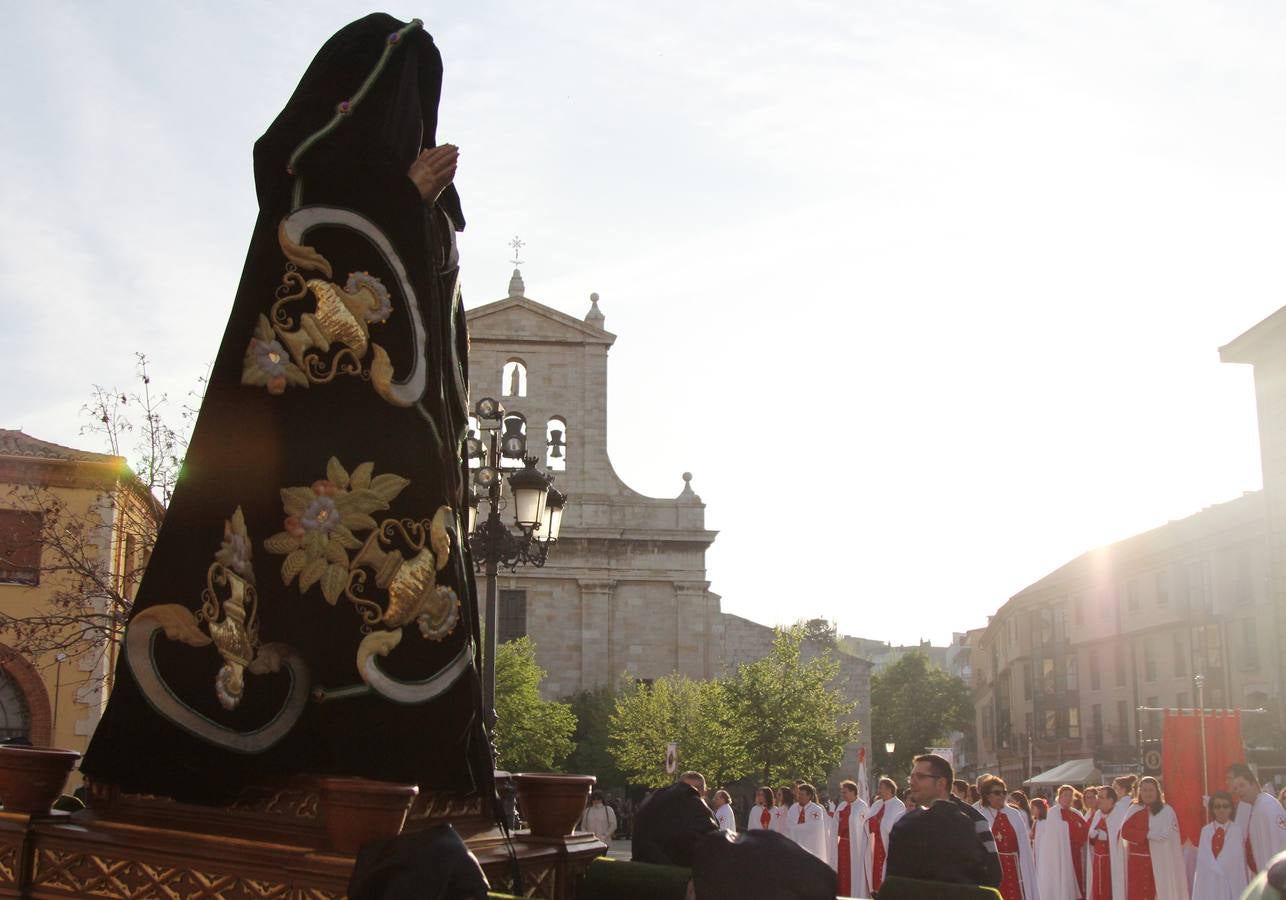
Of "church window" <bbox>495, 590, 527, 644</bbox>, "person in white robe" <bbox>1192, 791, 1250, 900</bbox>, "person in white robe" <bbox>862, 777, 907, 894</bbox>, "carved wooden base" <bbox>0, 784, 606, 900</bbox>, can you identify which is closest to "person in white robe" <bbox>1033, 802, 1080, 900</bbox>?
"person in white robe" <bbox>862, 777, 907, 894</bbox>

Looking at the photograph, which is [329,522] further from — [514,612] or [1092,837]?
[514,612]

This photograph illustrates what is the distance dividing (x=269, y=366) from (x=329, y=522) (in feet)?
1.81

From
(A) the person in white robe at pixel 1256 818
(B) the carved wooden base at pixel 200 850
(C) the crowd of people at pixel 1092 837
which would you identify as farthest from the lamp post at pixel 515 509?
(B) the carved wooden base at pixel 200 850

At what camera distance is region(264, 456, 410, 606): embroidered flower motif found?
171 inches

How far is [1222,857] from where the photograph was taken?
12797 millimetres

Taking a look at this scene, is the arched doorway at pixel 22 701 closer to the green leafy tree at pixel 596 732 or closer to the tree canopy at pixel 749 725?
the tree canopy at pixel 749 725

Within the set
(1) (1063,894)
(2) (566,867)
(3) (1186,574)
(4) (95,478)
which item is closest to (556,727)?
(4) (95,478)

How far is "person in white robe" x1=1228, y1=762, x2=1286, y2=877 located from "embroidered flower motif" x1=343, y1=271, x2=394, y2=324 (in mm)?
10460

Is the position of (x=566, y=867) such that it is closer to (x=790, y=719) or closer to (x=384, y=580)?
(x=384, y=580)

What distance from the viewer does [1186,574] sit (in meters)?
49.2

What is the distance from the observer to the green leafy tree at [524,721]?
40.7 metres

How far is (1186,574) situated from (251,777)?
49373mm

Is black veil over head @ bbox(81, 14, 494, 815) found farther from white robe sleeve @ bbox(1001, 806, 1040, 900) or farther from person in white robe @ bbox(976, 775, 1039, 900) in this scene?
white robe sleeve @ bbox(1001, 806, 1040, 900)

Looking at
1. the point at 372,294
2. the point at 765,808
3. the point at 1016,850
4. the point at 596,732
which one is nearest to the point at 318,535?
the point at 372,294
